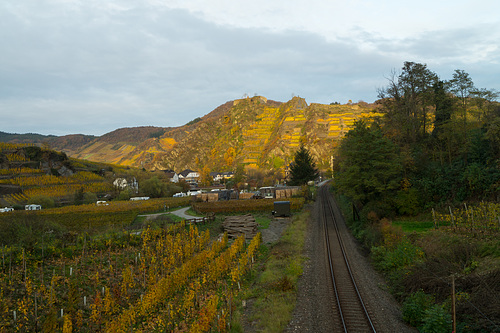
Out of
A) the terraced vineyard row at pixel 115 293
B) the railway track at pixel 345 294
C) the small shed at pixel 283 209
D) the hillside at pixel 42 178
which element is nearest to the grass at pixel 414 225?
the railway track at pixel 345 294

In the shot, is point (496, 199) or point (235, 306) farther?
point (496, 199)

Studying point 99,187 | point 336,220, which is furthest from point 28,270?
point 99,187

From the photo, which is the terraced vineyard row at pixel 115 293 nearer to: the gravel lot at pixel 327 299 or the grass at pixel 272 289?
the grass at pixel 272 289

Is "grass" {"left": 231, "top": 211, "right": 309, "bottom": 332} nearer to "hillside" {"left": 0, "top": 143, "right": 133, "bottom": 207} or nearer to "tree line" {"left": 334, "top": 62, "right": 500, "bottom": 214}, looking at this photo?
"tree line" {"left": 334, "top": 62, "right": 500, "bottom": 214}

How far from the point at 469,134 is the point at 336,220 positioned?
17.4 metres

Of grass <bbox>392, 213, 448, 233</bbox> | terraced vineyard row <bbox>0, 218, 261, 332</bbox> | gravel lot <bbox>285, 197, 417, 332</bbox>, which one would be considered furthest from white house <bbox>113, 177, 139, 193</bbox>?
gravel lot <bbox>285, 197, 417, 332</bbox>

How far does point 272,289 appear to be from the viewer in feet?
55.4

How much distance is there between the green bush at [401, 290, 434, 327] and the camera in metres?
12.6

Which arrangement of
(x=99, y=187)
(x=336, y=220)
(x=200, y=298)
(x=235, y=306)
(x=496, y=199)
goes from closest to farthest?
(x=235, y=306) → (x=200, y=298) → (x=496, y=199) → (x=336, y=220) → (x=99, y=187)

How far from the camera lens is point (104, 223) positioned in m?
40.9

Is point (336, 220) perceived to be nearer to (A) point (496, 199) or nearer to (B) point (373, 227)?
(B) point (373, 227)

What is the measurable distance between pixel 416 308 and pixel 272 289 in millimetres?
6957

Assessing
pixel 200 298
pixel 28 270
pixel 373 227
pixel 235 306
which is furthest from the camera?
pixel 373 227

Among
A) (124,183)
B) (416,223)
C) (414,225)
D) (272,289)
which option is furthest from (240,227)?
(124,183)
